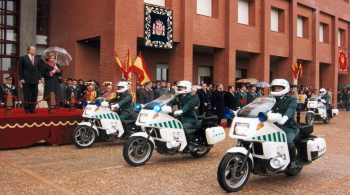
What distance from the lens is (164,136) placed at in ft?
24.7

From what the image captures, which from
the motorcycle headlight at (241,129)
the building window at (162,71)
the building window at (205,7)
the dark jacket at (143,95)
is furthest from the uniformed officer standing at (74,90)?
the motorcycle headlight at (241,129)

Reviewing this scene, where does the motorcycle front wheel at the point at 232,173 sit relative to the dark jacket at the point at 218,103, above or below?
below

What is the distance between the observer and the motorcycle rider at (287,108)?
6.01 meters

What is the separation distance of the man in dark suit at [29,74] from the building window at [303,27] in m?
22.3

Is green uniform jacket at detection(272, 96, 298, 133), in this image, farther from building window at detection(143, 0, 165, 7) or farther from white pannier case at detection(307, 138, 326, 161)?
building window at detection(143, 0, 165, 7)

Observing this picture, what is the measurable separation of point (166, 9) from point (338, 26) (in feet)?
67.0

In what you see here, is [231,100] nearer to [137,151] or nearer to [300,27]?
[137,151]

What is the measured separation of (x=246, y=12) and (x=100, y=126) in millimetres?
16057

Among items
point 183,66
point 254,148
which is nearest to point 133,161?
point 254,148

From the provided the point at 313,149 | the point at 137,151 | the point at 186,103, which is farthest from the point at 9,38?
the point at 313,149

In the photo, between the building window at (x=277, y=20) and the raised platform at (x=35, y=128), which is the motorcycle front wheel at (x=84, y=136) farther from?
the building window at (x=277, y=20)

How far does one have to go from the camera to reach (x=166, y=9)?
18141mm

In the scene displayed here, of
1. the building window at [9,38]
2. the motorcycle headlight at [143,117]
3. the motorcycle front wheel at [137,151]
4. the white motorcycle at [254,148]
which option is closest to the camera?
the white motorcycle at [254,148]

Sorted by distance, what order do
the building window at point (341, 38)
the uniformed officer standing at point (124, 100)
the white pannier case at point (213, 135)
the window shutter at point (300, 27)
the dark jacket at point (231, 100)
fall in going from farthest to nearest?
1. the building window at point (341, 38)
2. the window shutter at point (300, 27)
3. the dark jacket at point (231, 100)
4. the uniformed officer standing at point (124, 100)
5. the white pannier case at point (213, 135)
